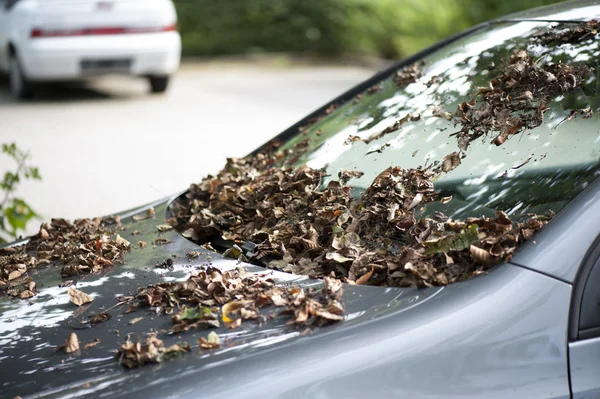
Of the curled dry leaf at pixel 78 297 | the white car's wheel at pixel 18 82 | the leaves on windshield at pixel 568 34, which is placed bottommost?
the curled dry leaf at pixel 78 297

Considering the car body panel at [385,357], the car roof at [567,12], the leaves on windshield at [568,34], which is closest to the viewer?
the car body panel at [385,357]

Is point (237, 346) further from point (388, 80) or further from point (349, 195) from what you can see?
point (388, 80)

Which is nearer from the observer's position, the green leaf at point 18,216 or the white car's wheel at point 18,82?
the green leaf at point 18,216

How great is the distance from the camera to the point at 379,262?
83.4 inches

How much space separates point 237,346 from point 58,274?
0.89m

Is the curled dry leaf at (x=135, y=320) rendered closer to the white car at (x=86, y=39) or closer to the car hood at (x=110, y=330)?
the car hood at (x=110, y=330)

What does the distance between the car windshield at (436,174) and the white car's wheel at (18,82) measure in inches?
342

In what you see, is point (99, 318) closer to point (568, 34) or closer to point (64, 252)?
point (64, 252)

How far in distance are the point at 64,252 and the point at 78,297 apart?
50 centimetres

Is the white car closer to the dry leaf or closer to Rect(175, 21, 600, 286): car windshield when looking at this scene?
Rect(175, 21, 600, 286): car windshield

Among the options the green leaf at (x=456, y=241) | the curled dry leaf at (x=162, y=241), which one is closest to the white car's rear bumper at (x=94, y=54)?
the curled dry leaf at (x=162, y=241)

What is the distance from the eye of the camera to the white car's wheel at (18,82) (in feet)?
36.2

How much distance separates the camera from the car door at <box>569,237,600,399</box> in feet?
5.74

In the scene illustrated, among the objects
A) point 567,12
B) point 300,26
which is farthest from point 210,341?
point 300,26
